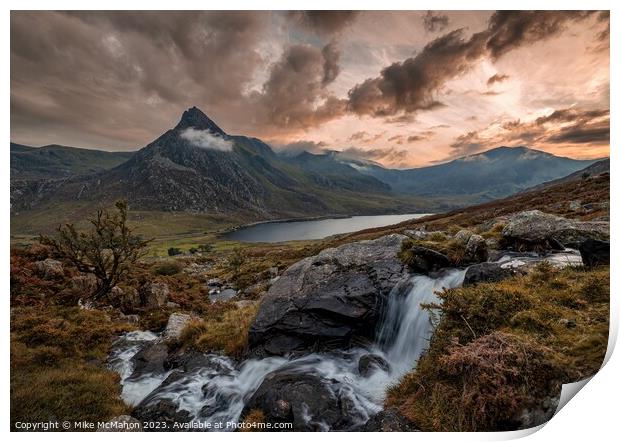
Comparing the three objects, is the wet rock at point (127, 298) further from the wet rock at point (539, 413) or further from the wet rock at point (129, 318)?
the wet rock at point (539, 413)

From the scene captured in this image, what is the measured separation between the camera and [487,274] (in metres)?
6.78

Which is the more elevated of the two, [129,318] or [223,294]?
[129,318]

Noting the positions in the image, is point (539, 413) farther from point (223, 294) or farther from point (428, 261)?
point (223, 294)

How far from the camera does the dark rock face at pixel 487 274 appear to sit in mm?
6688

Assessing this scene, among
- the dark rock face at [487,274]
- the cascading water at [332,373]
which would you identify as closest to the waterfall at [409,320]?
the cascading water at [332,373]

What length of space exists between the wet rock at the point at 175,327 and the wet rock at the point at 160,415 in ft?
11.3

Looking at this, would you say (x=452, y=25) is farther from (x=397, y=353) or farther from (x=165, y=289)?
(x=165, y=289)

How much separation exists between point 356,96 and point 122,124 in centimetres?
1023

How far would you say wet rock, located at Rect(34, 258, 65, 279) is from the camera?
1376cm

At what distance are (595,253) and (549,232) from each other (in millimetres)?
2039

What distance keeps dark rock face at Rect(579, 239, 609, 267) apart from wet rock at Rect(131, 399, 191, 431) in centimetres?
966

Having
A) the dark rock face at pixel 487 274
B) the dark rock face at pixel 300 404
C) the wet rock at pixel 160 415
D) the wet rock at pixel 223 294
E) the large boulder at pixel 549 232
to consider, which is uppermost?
the large boulder at pixel 549 232

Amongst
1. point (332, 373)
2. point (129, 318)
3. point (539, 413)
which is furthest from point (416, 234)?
point (129, 318)

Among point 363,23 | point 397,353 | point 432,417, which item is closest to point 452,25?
point 363,23
